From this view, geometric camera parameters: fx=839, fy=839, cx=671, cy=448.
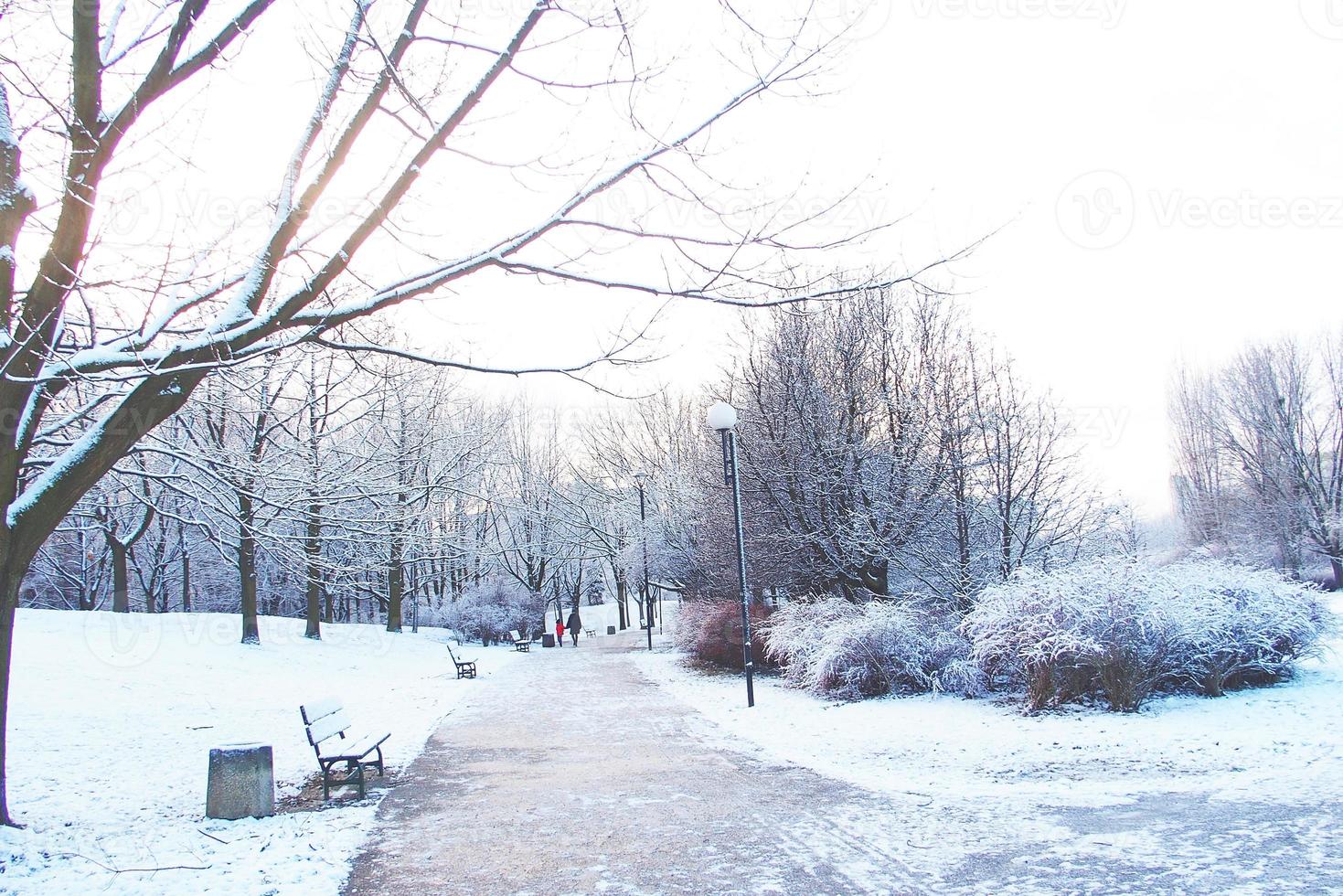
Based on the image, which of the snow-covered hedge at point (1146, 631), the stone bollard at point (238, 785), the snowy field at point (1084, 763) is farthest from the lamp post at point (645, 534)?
the stone bollard at point (238, 785)

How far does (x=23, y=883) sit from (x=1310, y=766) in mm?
9305

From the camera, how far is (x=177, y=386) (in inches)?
226

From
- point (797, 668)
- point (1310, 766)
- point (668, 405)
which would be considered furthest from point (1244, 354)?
point (1310, 766)

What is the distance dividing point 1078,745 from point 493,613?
103 feet

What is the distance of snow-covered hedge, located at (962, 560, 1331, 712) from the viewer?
967 centimetres

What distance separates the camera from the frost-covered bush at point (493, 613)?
37.1m

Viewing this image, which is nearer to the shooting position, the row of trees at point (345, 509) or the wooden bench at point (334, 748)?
the wooden bench at point (334, 748)

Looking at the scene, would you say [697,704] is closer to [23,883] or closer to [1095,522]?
[1095,522]

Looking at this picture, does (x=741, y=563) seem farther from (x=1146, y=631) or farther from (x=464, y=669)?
(x=464, y=669)

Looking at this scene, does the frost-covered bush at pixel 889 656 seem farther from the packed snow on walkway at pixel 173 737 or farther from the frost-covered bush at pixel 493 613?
the frost-covered bush at pixel 493 613

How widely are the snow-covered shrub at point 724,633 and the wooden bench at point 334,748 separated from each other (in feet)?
32.2

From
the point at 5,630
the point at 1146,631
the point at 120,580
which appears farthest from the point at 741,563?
the point at 120,580

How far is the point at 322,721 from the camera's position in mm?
8445

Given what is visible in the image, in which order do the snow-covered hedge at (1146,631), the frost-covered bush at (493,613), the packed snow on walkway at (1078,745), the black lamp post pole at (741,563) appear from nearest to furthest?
the packed snow on walkway at (1078,745) → the snow-covered hedge at (1146,631) → the black lamp post pole at (741,563) → the frost-covered bush at (493,613)
